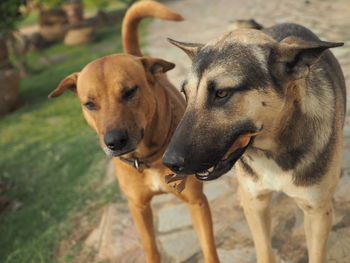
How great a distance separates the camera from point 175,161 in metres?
2.06

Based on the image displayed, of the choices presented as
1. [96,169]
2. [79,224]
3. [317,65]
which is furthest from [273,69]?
[96,169]

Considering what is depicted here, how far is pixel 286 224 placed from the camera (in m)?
3.48

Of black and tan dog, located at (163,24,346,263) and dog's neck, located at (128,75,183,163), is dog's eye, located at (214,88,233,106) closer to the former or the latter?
black and tan dog, located at (163,24,346,263)

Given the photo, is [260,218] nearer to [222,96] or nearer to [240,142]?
[240,142]

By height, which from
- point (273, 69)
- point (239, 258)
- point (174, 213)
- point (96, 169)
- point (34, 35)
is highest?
point (273, 69)

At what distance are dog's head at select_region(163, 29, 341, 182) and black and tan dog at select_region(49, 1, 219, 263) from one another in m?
0.72

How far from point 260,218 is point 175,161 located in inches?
43.6

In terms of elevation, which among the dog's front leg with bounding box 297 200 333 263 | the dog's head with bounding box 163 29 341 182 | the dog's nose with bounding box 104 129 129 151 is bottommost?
the dog's front leg with bounding box 297 200 333 263

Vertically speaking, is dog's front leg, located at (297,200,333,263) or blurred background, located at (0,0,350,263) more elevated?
dog's front leg, located at (297,200,333,263)

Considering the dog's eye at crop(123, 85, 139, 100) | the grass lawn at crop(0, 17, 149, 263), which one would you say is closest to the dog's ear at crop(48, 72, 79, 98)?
the dog's eye at crop(123, 85, 139, 100)

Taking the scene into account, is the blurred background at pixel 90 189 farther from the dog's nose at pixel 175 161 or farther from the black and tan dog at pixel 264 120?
the dog's nose at pixel 175 161

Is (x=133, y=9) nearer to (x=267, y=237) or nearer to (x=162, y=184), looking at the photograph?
(x=162, y=184)

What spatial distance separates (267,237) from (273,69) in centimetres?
139

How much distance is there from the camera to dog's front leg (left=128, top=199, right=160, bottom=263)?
322 centimetres
